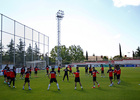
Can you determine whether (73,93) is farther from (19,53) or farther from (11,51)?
(19,53)

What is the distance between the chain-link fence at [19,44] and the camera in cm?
2821

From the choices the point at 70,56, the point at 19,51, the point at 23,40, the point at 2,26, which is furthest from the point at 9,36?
the point at 70,56

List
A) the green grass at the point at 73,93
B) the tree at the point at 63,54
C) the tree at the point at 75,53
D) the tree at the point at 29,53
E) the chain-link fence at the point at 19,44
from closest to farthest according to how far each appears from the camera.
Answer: the green grass at the point at 73,93 < the chain-link fence at the point at 19,44 < the tree at the point at 29,53 < the tree at the point at 63,54 < the tree at the point at 75,53

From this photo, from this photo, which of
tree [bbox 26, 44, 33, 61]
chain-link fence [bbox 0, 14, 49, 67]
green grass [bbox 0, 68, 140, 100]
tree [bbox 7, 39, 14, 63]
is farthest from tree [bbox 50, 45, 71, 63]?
green grass [bbox 0, 68, 140, 100]

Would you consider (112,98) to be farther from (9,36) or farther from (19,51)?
(19,51)

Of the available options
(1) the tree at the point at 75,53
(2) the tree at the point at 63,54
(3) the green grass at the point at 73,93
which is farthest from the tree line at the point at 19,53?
(1) the tree at the point at 75,53

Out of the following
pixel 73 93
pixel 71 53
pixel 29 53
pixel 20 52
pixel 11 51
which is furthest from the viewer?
pixel 71 53

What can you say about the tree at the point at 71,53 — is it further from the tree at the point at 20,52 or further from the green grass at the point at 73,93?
the green grass at the point at 73,93

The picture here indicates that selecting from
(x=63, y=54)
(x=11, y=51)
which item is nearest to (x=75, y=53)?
(x=63, y=54)

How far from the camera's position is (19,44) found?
3709cm

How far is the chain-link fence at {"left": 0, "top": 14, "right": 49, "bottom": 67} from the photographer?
1111 inches

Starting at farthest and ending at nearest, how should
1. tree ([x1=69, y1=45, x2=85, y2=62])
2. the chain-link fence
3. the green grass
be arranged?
tree ([x1=69, y1=45, x2=85, y2=62])
the chain-link fence
the green grass

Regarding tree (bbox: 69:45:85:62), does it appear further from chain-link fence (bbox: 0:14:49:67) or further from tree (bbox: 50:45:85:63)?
chain-link fence (bbox: 0:14:49:67)

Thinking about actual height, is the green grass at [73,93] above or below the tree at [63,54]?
below
